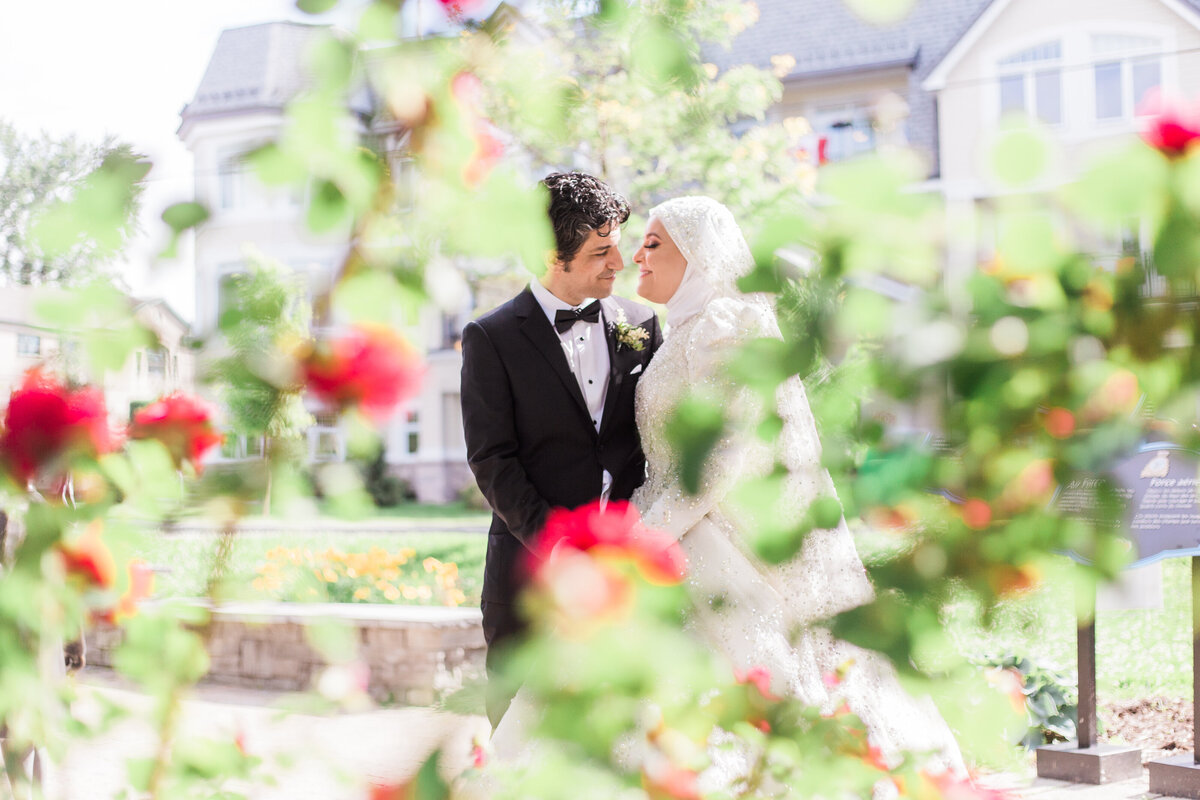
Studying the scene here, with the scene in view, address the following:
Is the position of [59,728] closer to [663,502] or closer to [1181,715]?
[663,502]

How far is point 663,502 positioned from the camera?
280cm

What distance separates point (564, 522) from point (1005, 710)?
432mm

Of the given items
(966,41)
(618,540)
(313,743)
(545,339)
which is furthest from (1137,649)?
(966,41)

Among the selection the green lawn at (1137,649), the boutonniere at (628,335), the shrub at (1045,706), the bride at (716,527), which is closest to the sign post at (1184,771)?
the green lawn at (1137,649)

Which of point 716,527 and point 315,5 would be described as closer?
point 315,5

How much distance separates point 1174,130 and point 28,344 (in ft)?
3.30

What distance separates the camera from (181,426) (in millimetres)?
1037

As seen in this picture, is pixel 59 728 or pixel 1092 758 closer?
pixel 59 728

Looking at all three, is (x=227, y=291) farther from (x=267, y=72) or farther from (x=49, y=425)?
(x=49, y=425)

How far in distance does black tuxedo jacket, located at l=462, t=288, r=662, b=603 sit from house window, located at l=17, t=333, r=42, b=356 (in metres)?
1.91

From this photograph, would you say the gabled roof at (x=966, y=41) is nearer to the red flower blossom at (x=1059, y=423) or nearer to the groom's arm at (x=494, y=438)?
the groom's arm at (x=494, y=438)

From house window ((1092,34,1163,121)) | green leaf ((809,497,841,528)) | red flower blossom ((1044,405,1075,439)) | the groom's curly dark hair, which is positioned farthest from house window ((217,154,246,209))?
house window ((1092,34,1163,121))

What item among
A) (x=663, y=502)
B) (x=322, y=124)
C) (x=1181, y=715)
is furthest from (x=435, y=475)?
(x=322, y=124)

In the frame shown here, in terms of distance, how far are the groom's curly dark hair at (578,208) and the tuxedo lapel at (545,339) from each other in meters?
0.22
